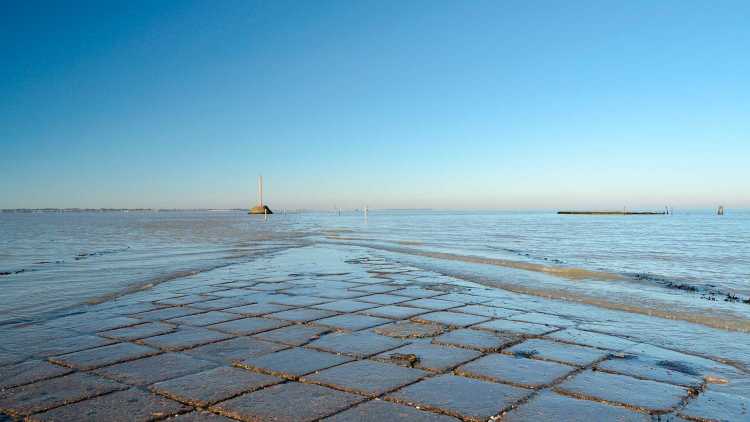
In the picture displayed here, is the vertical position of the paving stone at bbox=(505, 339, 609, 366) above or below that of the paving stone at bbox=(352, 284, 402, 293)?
above

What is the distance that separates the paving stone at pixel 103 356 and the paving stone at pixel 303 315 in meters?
1.57

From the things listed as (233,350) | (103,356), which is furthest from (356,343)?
(103,356)

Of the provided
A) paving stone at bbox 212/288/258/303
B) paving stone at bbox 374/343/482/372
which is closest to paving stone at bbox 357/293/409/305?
paving stone at bbox 212/288/258/303

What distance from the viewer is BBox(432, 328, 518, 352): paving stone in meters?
4.05

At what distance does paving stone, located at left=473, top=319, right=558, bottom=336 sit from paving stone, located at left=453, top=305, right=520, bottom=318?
375 millimetres

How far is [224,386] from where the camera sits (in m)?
3.05

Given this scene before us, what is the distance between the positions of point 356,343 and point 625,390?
6.95ft

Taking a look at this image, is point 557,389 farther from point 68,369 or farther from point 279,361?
point 68,369

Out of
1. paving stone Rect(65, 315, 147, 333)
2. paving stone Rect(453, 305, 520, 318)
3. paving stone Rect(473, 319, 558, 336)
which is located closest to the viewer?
paving stone Rect(473, 319, 558, 336)

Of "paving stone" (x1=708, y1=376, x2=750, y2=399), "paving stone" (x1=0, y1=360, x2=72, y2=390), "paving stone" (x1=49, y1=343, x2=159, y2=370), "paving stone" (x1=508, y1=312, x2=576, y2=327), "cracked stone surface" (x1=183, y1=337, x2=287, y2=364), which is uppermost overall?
"paving stone" (x1=0, y1=360, x2=72, y2=390)

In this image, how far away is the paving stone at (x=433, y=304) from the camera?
5.89 metres

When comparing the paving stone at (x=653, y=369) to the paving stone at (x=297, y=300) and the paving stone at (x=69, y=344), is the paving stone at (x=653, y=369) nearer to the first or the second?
the paving stone at (x=297, y=300)

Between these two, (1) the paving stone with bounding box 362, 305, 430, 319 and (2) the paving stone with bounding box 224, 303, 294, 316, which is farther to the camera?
(2) the paving stone with bounding box 224, 303, 294, 316

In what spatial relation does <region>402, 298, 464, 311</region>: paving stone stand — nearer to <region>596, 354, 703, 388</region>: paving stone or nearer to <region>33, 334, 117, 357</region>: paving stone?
<region>596, 354, 703, 388</region>: paving stone
